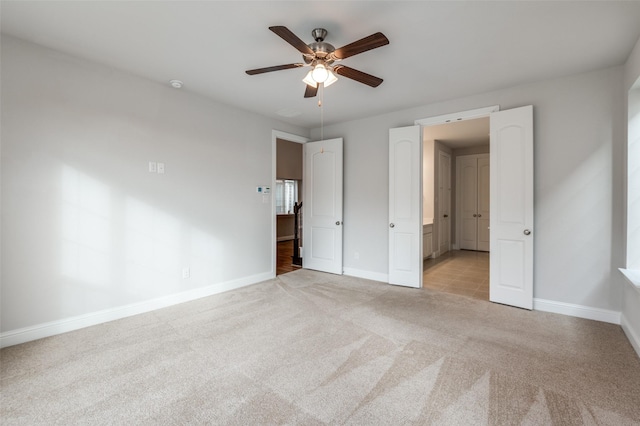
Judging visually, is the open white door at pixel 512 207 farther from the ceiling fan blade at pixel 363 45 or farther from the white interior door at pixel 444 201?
the white interior door at pixel 444 201

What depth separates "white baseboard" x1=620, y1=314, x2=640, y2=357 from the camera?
2427mm

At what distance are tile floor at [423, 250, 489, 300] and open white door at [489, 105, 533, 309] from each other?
412 millimetres

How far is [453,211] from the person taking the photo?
790 centimetres

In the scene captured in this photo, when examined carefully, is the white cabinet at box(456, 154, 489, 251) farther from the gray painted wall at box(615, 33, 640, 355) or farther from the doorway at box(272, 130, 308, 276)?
the gray painted wall at box(615, 33, 640, 355)

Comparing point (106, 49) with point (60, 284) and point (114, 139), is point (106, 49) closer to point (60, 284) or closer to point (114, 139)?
point (114, 139)

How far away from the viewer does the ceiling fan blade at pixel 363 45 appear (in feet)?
6.39

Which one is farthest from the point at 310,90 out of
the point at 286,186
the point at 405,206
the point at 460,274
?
the point at 286,186

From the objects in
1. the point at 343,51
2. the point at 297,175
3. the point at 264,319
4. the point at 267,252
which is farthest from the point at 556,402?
the point at 297,175

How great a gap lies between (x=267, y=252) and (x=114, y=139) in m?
2.51

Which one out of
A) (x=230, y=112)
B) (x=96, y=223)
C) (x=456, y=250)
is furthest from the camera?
(x=456, y=250)

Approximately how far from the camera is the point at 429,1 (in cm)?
203

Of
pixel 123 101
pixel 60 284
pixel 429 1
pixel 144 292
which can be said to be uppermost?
pixel 429 1

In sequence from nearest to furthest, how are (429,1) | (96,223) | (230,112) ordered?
(429,1)
(96,223)
(230,112)

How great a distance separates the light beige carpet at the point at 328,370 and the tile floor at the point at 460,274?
2.65 feet
